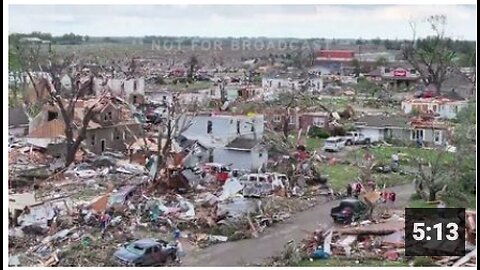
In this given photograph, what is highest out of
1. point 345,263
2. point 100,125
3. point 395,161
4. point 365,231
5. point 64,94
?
point 64,94

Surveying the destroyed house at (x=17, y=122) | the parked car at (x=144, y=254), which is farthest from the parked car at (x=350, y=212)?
the destroyed house at (x=17, y=122)

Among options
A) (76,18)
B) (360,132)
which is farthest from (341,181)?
(76,18)

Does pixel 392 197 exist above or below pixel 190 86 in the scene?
below

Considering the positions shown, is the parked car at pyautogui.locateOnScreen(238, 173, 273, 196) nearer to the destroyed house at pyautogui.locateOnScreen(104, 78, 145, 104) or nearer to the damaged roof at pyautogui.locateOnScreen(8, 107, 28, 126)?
the destroyed house at pyautogui.locateOnScreen(104, 78, 145, 104)

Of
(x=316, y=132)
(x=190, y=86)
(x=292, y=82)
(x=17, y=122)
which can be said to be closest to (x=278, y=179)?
(x=316, y=132)

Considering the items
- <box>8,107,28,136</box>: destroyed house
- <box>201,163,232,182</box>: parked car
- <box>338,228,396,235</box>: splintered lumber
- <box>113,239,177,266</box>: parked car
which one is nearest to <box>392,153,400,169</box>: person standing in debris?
<box>338,228,396,235</box>: splintered lumber

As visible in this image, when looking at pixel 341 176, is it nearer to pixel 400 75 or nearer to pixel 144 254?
A: pixel 400 75
